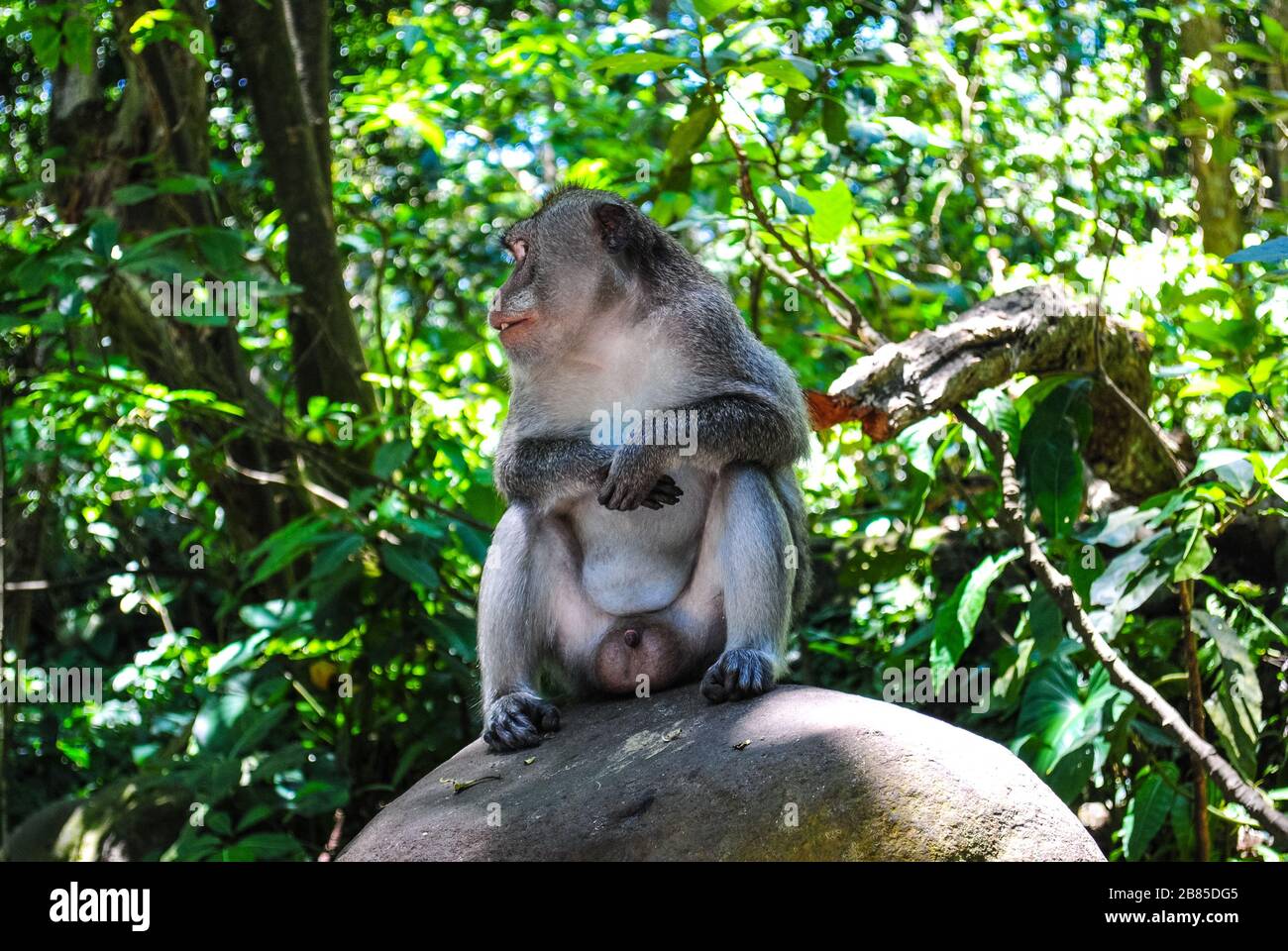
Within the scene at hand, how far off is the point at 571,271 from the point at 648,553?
1.45 metres

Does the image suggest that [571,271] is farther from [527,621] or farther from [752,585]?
[752,585]

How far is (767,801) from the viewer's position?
14.6 feet

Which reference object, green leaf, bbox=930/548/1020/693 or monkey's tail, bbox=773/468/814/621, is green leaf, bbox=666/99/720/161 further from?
green leaf, bbox=930/548/1020/693

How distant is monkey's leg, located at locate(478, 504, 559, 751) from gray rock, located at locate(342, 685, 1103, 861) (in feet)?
1.64

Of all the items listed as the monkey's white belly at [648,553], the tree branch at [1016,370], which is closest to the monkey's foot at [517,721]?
the monkey's white belly at [648,553]

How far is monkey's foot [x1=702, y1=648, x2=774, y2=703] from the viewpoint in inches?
207

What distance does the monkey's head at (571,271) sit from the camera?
6062 millimetres

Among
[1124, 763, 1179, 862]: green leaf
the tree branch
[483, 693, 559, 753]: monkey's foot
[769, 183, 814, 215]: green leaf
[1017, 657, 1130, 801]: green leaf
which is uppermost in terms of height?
[769, 183, 814, 215]: green leaf

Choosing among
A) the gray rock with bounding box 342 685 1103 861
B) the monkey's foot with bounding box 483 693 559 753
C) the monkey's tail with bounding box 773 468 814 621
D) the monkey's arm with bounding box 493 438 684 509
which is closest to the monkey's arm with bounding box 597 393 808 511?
the monkey's arm with bounding box 493 438 684 509

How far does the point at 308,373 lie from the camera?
10.1m

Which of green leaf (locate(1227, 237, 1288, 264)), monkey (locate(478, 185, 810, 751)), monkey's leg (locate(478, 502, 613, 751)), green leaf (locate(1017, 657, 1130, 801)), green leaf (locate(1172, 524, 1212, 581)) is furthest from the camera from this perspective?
green leaf (locate(1017, 657, 1130, 801))

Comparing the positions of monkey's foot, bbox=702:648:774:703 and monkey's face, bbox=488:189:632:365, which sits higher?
monkey's face, bbox=488:189:632:365

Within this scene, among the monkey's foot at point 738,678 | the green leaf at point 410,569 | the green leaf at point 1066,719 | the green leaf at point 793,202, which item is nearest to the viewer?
the monkey's foot at point 738,678

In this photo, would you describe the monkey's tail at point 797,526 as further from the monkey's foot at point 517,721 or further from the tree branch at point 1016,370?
the monkey's foot at point 517,721
